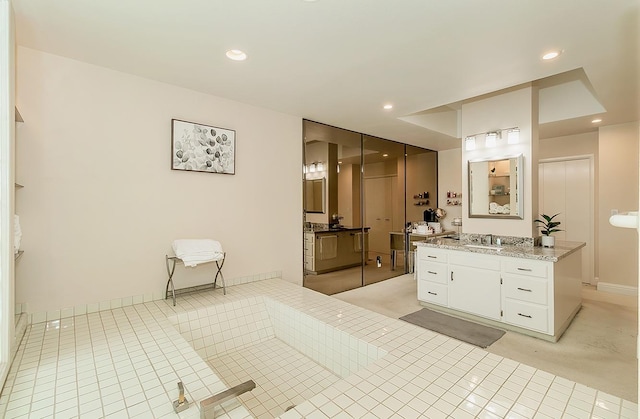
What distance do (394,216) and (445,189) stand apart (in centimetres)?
132

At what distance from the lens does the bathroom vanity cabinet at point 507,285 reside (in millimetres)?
2732

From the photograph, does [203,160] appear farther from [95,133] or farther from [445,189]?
[445,189]

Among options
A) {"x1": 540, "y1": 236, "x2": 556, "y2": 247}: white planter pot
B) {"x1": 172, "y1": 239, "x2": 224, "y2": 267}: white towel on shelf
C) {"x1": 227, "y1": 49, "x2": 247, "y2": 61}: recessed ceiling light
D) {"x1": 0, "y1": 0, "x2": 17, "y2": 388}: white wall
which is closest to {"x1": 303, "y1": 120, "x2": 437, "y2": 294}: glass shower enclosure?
{"x1": 172, "y1": 239, "x2": 224, "y2": 267}: white towel on shelf

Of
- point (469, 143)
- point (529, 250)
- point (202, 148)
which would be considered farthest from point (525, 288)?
point (202, 148)

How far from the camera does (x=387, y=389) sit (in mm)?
1320

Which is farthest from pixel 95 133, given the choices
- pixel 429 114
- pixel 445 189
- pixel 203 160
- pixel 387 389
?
pixel 445 189

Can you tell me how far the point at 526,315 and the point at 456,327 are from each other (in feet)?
2.18

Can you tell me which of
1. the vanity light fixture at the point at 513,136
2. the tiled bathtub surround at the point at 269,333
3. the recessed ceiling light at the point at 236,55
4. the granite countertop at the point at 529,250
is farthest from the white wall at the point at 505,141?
the recessed ceiling light at the point at 236,55

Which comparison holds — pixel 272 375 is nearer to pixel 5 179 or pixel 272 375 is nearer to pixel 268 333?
pixel 268 333

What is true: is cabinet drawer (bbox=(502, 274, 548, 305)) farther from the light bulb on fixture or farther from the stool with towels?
the stool with towels

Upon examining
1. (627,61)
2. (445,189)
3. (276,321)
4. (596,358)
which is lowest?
(596,358)

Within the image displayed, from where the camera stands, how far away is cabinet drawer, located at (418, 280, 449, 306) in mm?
3494

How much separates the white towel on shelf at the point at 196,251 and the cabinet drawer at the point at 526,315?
2.93m

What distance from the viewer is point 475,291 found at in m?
3.21
